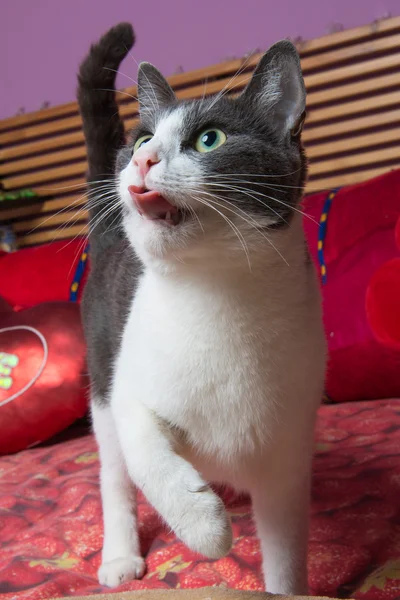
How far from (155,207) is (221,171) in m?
0.09

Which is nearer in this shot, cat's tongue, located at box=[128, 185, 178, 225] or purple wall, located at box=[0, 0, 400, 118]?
cat's tongue, located at box=[128, 185, 178, 225]

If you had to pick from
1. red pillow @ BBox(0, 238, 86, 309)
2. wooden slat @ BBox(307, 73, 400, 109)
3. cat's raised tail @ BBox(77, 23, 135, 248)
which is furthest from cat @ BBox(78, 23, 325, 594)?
wooden slat @ BBox(307, 73, 400, 109)

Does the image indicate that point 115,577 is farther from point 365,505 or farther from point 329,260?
point 329,260

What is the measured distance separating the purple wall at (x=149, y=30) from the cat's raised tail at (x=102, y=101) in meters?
1.72

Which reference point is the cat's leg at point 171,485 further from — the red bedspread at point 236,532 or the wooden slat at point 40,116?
the wooden slat at point 40,116

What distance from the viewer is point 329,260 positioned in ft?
5.93

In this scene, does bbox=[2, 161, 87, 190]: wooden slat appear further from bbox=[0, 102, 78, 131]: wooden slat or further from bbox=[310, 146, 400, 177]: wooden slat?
bbox=[310, 146, 400, 177]: wooden slat

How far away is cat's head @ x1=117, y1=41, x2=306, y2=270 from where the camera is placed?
67cm

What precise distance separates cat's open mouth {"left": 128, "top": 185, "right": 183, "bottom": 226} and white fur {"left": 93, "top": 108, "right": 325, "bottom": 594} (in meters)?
0.01

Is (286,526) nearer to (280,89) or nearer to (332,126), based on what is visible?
(280,89)

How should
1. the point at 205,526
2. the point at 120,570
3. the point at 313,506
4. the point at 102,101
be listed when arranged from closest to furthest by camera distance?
the point at 205,526 → the point at 120,570 → the point at 313,506 → the point at 102,101

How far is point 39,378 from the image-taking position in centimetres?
167

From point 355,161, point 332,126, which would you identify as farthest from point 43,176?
point 355,161

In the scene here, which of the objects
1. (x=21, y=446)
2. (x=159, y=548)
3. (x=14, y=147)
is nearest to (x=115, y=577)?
(x=159, y=548)
